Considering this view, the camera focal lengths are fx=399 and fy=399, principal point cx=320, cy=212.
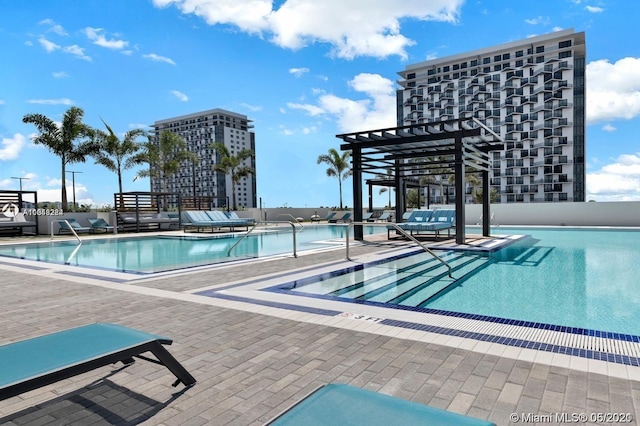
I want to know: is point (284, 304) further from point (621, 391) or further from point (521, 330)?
point (621, 391)

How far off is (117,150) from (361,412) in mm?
29758

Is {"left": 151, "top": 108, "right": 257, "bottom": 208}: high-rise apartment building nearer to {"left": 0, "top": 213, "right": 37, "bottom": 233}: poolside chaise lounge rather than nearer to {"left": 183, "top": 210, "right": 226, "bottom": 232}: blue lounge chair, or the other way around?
{"left": 0, "top": 213, "right": 37, "bottom": 233}: poolside chaise lounge

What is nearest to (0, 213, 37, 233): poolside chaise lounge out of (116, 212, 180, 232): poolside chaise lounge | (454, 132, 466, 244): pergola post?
(116, 212, 180, 232): poolside chaise lounge

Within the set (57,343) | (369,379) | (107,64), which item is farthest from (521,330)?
(107,64)

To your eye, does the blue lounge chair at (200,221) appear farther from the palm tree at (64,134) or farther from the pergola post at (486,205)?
the pergola post at (486,205)

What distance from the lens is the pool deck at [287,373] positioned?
2.39m

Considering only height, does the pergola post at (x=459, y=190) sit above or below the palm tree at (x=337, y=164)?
below

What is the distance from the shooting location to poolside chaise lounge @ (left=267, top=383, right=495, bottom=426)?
1.54m

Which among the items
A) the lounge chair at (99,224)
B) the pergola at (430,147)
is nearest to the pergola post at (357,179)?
the pergola at (430,147)

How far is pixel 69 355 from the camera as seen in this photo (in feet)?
7.40

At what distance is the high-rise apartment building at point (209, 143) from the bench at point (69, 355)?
329 feet

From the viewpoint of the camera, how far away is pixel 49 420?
2352 mm

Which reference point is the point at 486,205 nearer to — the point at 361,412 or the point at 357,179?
the point at 357,179

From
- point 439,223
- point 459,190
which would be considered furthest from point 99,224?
point 459,190
